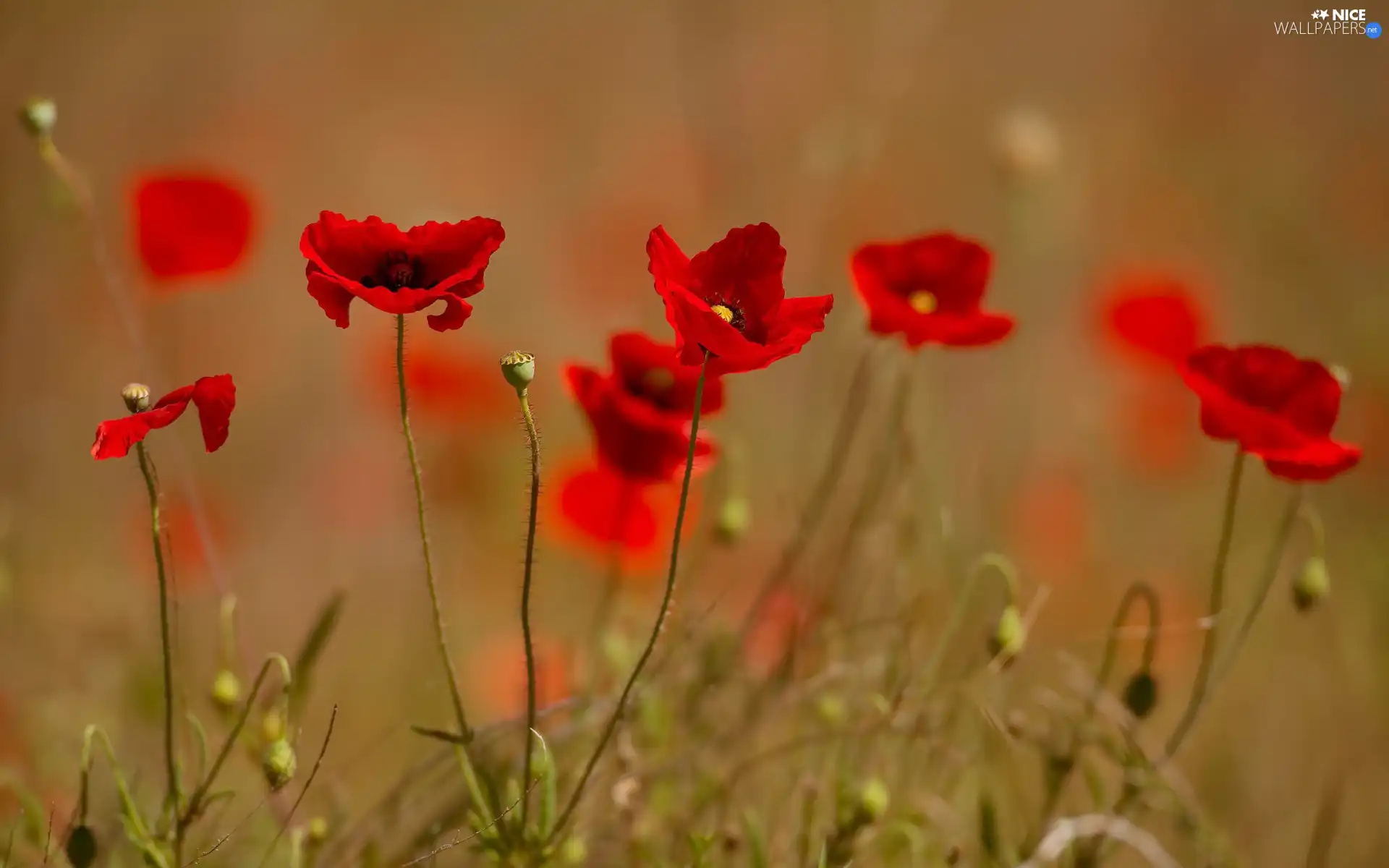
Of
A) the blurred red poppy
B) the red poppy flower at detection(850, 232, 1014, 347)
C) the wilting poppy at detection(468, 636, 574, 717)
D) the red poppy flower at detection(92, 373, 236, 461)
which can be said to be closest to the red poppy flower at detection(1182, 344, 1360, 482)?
the red poppy flower at detection(850, 232, 1014, 347)

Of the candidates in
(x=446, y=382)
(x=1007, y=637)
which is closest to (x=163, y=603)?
(x=1007, y=637)

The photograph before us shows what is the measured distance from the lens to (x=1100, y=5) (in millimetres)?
3154

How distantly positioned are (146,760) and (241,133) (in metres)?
1.75

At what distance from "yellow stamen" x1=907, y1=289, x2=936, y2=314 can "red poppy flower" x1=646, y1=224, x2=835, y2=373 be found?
293 millimetres

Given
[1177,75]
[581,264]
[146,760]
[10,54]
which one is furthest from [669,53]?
[146,760]

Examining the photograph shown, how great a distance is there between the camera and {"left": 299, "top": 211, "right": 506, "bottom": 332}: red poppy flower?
0.66 meters

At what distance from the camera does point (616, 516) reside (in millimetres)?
1208

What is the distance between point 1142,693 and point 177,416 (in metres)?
0.74

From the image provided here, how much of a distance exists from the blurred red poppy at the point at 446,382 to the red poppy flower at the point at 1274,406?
1.15 meters

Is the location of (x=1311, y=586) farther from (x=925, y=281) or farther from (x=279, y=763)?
(x=279, y=763)

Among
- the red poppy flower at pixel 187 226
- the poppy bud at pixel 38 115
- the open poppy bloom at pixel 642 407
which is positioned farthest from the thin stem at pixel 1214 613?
the red poppy flower at pixel 187 226

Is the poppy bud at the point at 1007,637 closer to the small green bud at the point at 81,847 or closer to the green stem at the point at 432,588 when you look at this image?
the green stem at the point at 432,588

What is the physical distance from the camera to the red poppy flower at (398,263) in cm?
66

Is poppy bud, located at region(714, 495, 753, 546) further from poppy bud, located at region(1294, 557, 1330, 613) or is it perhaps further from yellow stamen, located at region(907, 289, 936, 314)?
poppy bud, located at region(1294, 557, 1330, 613)
